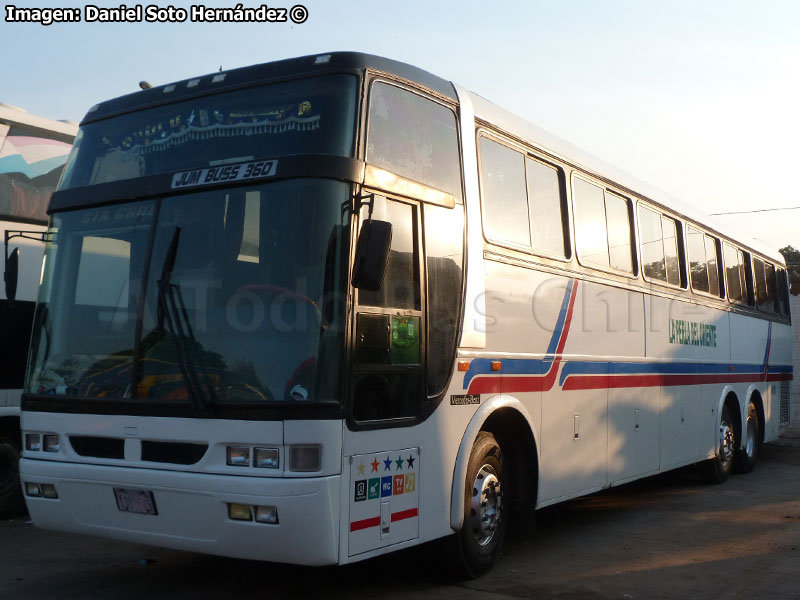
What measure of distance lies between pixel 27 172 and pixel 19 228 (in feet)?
1.96

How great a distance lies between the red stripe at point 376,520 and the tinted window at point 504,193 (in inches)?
88.6

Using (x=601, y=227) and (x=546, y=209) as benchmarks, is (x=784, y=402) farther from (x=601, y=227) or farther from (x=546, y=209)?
(x=546, y=209)

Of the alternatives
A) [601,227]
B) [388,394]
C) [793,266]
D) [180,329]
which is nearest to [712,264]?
[601,227]

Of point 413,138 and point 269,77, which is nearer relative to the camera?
point 269,77

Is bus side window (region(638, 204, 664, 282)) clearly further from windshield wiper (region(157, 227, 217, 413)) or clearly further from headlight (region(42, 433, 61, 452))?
headlight (region(42, 433, 61, 452))

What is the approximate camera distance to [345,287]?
5.34 metres

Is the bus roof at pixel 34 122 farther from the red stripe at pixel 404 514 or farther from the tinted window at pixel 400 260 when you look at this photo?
the red stripe at pixel 404 514

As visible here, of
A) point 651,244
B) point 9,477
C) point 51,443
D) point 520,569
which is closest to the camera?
point 51,443

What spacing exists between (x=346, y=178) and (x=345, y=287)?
25.9 inches

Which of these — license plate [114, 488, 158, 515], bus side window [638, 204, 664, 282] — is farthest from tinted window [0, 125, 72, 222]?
bus side window [638, 204, 664, 282]

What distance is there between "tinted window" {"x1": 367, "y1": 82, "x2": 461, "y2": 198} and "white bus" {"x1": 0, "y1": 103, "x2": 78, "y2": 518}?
167 inches

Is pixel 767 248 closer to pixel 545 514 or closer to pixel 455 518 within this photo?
pixel 545 514

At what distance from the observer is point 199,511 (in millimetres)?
5359

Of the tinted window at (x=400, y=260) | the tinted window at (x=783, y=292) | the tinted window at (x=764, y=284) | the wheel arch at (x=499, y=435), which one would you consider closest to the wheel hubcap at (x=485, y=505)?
the wheel arch at (x=499, y=435)
